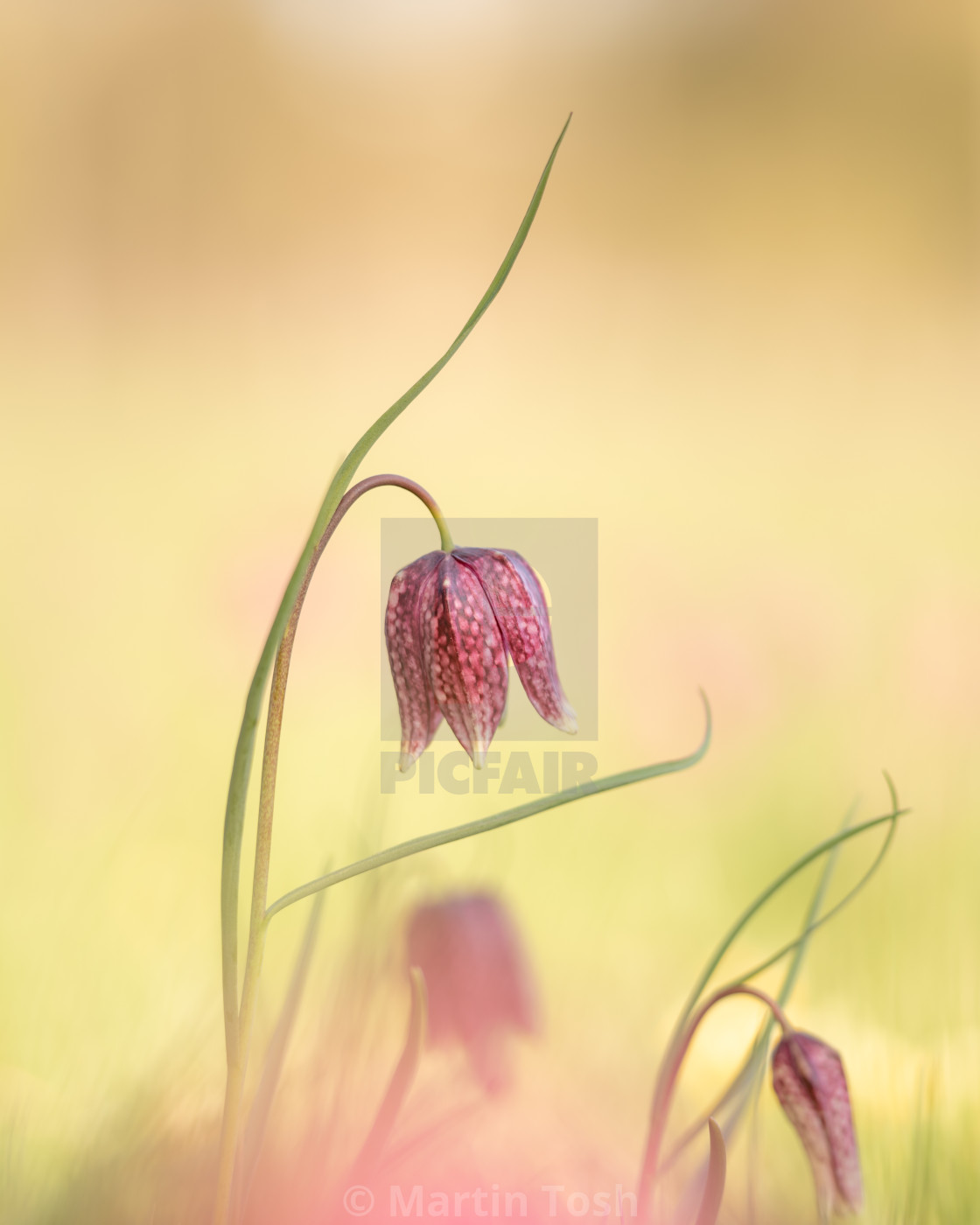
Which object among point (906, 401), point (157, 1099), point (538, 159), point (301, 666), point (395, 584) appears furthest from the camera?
point (538, 159)

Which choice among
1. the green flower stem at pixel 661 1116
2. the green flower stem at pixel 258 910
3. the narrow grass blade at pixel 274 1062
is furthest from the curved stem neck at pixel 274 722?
the green flower stem at pixel 661 1116

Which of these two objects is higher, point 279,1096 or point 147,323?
point 147,323

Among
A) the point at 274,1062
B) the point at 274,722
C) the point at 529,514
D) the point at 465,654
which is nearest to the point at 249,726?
the point at 274,722

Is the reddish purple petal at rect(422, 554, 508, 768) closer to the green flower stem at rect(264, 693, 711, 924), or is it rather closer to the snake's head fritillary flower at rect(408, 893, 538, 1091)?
the green flower stem at rect(264, 693, 711, 924)

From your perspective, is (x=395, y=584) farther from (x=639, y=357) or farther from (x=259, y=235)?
(x=259, y=235)

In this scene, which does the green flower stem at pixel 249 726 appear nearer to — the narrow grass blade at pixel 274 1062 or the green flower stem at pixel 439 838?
the green flower stem at pixel 439 838

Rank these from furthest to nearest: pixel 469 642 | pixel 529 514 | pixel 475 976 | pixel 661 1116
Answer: pixel 529 514, pixel 475 976, pixel 661 1116, pixel 469 642

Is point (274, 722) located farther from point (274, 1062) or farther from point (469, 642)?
point (274, 1062)

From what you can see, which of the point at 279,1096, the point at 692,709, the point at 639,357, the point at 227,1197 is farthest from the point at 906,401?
the point at 227,1197
